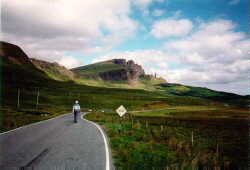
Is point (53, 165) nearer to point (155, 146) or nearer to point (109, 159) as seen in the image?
point (109, 159)

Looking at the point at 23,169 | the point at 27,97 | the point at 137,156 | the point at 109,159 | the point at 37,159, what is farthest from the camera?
the point at 27,97

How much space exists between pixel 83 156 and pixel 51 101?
12054 centimetres

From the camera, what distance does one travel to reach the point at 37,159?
8484mm

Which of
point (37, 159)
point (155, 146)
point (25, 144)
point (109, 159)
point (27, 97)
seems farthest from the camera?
point (27, 97)

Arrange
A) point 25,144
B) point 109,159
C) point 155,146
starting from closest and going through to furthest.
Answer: point 109,159
point 25,144
point 155,146

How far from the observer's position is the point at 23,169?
715cm

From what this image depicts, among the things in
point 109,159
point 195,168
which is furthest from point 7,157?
point 195,168

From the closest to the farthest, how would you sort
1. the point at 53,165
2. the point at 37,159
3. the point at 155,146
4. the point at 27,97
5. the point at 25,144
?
the point at 53,165 < the point at 37,159 < the point at 25,144 < the point at 155,146 < the point at 27,97

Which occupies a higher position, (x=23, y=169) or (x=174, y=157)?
(x=23, y=169)

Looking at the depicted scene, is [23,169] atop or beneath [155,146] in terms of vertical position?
atop

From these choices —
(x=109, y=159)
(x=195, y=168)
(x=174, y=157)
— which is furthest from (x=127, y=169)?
(x=174, y=157)

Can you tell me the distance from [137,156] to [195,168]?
261cm

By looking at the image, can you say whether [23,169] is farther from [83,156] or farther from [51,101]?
[51,101]

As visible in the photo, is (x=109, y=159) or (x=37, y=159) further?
(x=109, y=159)
